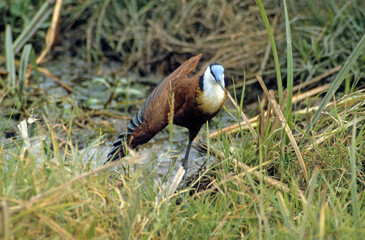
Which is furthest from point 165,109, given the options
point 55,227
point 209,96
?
point 55,227

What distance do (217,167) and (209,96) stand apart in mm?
362

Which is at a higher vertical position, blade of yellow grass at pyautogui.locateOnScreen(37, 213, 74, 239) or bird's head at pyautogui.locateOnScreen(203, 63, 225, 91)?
bird's head at pyautogui.locateOnScreen(203, 63, 225, 91)

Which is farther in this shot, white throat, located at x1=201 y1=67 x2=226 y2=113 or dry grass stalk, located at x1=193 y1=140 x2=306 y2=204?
white throat, located at x1=201 y1=67 x2=226 y2=113

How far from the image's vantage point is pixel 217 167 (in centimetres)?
253

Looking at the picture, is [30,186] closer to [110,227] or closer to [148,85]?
Result: [110,227]

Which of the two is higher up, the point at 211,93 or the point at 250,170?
the point at 211,93

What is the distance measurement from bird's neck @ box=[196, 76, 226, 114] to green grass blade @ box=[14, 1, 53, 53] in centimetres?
206

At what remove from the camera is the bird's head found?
2328 millimetres

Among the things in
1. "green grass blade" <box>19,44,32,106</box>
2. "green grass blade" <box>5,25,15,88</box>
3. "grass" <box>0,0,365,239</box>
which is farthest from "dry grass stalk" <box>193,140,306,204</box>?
"green grass blade" <box>5,25,15,88</box>

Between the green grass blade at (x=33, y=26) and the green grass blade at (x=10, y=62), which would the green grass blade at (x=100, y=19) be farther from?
the green grass blade at (x=10, y=62)

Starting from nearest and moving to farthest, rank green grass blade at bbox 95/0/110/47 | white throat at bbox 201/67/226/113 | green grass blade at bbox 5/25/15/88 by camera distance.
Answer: white throat at bbox 201/67/226/113
green grass blade at bbox 5/25/15/88
green grass blade at bbox 95/0/110/47

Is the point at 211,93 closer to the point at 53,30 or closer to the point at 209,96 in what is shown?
the point at 209,96

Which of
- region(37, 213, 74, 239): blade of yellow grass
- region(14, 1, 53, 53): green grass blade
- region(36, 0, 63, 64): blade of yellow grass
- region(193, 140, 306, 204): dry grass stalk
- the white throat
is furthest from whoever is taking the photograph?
region(36, 0, 63, 64): blade of yellow grass

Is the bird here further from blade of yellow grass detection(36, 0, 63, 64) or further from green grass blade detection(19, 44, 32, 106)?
blade of yellow grass detection(36, 0, 63, 64)
